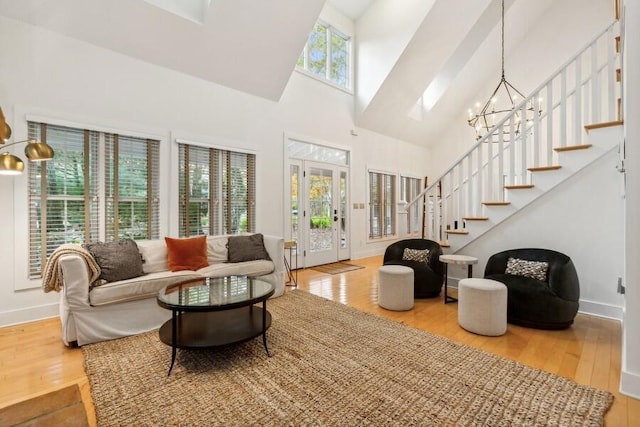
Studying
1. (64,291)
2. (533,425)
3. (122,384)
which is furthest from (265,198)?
(533,425)

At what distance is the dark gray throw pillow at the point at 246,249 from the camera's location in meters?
3.77

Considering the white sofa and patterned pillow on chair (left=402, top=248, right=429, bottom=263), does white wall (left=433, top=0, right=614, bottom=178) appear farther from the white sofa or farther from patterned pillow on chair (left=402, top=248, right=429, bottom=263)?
the white sofa

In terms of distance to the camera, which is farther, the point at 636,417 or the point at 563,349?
the point at 563,349

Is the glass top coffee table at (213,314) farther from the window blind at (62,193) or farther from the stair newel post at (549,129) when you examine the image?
Answer: the stair newel post at (549,129)

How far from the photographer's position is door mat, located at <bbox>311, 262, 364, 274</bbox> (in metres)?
5.31

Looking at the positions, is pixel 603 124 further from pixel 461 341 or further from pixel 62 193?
pixel 62 193

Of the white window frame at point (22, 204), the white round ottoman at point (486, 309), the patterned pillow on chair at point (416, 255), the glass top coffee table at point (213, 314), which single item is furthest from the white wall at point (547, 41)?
the white window frame at point (22, 204)

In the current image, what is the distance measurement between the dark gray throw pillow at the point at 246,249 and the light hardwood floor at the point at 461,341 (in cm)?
140

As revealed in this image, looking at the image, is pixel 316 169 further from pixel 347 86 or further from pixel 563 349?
pixel 563 349

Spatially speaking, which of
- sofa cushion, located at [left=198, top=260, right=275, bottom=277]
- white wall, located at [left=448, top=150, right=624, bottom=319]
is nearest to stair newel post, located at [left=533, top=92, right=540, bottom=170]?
white wall, located at [left=448, top=150, right=624, bottom=319]

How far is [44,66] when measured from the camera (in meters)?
3.09

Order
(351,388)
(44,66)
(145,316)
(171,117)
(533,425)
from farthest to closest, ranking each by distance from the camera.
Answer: (171,117)
(44,66)
(145,316)
(351,388)
(533,425)

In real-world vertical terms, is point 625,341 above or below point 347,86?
below

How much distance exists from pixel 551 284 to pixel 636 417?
137 cm
